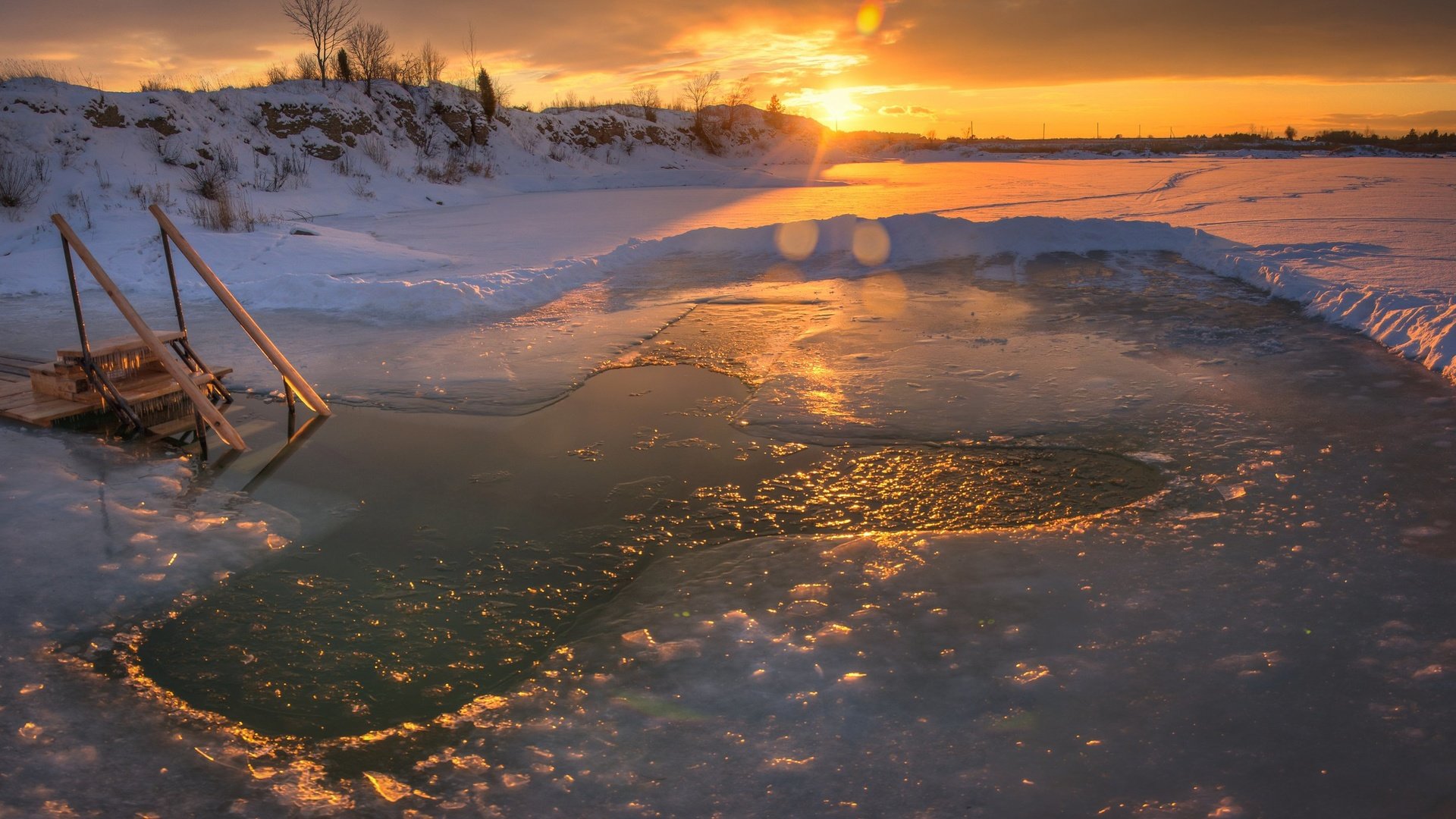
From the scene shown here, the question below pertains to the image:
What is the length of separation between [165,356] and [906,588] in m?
4.53

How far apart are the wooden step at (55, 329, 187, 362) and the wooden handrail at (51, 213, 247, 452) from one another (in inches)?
10.6

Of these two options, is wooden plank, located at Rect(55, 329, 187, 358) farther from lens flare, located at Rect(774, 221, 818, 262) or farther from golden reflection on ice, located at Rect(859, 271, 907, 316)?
lens flare, located at Rect(774, 221, 818, 262)

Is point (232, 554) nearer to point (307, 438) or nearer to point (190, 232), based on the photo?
point (307, 438)

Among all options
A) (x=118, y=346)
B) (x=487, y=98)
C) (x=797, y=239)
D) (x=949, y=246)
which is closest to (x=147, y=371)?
(x=118, y=346)

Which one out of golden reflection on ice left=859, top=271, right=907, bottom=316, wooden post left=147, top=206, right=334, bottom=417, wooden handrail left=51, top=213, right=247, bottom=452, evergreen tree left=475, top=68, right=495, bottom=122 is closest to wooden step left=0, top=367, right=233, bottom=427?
wooden handrail left=51, top=213, right=247, bottom=452

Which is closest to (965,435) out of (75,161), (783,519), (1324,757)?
(783,519)

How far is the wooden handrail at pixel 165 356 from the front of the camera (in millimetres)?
5023

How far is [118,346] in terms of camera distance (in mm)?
5656

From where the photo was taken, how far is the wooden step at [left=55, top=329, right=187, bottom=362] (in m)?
5.44

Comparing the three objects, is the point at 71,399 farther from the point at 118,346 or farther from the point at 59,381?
the point at 118,346

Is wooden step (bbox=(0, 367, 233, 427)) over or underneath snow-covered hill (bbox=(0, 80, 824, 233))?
underneath

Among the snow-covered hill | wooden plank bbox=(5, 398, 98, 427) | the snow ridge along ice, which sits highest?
the snow-covered hill

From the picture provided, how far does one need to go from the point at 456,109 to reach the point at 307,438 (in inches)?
1272

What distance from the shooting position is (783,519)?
4.13m
